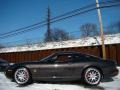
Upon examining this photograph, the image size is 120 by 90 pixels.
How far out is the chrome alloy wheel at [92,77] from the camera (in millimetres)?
9102

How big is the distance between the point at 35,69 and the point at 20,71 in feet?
2.11

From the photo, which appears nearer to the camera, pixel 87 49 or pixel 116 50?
pixel 116 50

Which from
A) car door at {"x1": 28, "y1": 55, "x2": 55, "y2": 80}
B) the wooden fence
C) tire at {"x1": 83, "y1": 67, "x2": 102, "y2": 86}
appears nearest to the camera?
tire at {"x1": 83, "y1": 67, "x2": 102, "y2": 86}

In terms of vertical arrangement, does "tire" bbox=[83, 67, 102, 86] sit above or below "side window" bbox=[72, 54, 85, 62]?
below

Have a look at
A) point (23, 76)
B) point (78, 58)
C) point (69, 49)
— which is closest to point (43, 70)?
point (23, 76)

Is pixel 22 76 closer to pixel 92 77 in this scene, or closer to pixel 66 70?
pixel 66 70

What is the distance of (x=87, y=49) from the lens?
20688mm

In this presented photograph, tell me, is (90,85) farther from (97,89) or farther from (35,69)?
(35,69)

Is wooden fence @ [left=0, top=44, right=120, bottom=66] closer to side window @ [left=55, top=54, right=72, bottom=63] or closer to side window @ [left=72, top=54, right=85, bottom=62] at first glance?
side window @ [left=72, top=54, right=85, bottom=62]

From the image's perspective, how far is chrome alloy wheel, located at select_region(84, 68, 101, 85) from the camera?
9.10 metres

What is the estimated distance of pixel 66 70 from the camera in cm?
919

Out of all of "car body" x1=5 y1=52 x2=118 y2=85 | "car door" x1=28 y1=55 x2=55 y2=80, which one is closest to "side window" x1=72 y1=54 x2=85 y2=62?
"car body" x1=5 y1=52 x2=118 y2=85

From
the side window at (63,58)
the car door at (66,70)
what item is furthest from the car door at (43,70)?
the side window at (63,58)

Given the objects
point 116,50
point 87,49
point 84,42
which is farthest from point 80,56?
point 84,42
